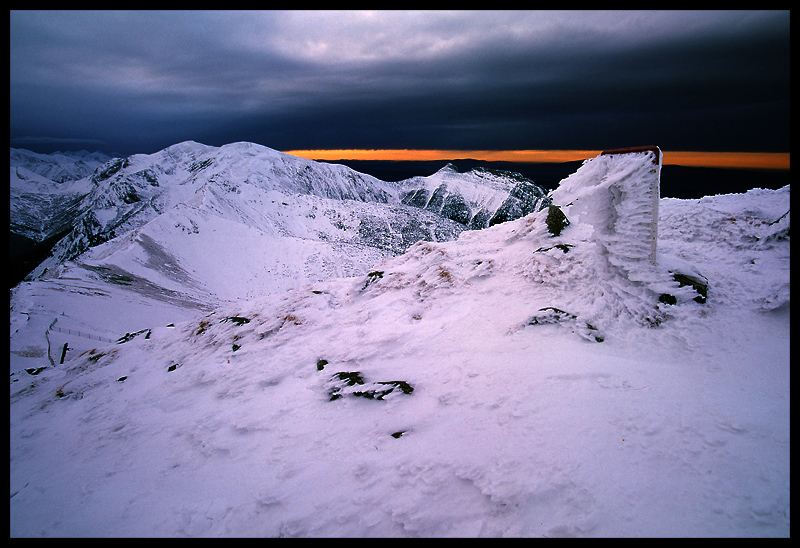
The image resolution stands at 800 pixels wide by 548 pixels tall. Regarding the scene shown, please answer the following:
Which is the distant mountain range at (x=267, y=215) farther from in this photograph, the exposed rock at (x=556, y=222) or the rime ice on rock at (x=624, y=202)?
the rime ice on rock at (x=624, y=202)

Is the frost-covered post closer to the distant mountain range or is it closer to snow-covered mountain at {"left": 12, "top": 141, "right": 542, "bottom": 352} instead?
the distant mountain range

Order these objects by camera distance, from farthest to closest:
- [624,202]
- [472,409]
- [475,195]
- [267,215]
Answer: [475,195], [267,215], [624,202], [472,409]

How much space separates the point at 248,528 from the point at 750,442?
6486 mm

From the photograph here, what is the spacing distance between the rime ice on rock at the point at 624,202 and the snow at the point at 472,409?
0.10 m

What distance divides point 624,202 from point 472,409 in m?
6.82

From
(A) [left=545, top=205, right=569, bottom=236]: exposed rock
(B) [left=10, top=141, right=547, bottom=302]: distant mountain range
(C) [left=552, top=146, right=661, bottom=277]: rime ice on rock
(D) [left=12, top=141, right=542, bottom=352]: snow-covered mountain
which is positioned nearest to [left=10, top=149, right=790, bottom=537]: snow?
(C) [left=552, top=146, right=661, bottom=277]: rime ice on rock

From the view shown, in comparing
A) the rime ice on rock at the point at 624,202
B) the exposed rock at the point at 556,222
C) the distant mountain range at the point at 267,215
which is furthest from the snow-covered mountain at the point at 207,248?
the rime ice on rock at the point at 624,202

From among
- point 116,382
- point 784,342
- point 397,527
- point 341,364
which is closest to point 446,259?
point 341,364

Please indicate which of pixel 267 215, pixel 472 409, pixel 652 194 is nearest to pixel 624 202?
pixel 652 194

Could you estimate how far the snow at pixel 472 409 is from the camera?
13.8ft

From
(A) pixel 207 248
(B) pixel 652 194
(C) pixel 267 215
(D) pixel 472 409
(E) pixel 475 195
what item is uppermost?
(E) pixel 475 195

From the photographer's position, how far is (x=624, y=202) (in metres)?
9.06

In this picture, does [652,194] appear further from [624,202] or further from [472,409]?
[472,409]

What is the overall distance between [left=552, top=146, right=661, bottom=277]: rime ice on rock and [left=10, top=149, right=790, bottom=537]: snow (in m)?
0.10
